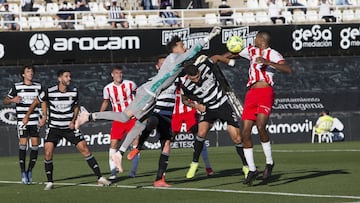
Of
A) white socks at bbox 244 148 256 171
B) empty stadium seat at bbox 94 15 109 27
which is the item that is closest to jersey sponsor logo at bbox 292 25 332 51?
empty stadium seat at bbox 94 15 109 27

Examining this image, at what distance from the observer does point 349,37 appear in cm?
4019

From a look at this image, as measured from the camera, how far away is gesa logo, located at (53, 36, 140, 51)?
119 ft

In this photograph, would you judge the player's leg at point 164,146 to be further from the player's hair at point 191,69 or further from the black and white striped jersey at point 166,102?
the player's hair at point 191,69

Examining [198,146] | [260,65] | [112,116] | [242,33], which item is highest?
[260,65]

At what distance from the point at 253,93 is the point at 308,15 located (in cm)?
2323

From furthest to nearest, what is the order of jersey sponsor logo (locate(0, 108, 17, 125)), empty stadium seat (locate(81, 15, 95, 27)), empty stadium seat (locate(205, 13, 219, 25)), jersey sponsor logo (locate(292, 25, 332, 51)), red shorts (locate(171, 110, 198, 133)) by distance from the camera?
1. jersey sponsor logo (locate(292, 25, 332, 51))
2. empty stadium seat (locate(205, 13, 219, 25))
3. empty stadium seat (locate(81, 15, 95, 27))
4. jersey sponsor logo (locate(0, 108, 17, 125))
5. red shorts (locate(171, 110, 198, 133))

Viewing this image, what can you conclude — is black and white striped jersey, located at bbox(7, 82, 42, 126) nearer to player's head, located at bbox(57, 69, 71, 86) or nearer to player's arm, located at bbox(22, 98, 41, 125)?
player's arm, located at bbox(22, 98, 41, 125)

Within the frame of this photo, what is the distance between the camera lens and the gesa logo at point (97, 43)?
36.4 meters

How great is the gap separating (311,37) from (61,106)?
75.2 feet

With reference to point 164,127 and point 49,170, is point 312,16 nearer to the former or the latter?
point 164,127

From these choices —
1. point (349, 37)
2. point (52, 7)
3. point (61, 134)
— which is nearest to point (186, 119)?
point (61, 134)

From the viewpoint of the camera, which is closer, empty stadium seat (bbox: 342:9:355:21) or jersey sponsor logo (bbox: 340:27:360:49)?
jersey sponsor logo (bbox: 340:27:360:49)

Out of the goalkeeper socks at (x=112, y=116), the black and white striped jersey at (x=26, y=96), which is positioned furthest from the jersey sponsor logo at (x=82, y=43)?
the goalkeeper socks at (x=112, y=116)

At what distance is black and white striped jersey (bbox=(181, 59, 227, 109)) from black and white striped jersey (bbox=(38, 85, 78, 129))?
7.00 feet
